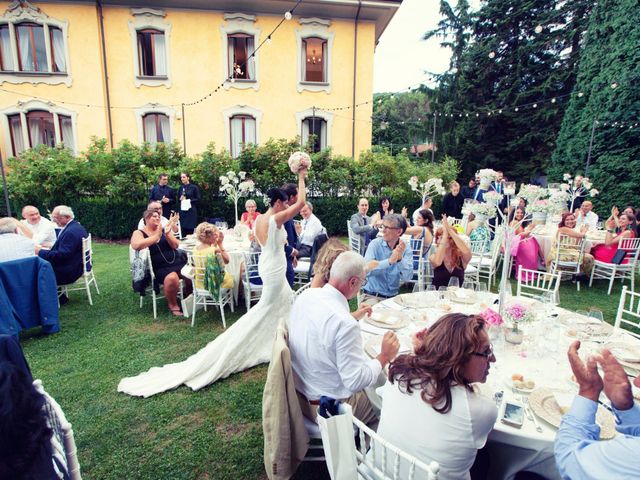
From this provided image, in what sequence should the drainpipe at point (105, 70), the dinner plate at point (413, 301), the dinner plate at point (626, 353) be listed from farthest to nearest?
the drainpipe at point (105, 70) → the dinner plate at point (413, 301) → the dinner plate at point (626, 353)

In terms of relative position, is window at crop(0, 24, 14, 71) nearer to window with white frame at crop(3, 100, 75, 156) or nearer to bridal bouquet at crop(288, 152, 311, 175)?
window with white frame at crop(3, 100, 75, 156)

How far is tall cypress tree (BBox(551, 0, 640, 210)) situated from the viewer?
38.4ft

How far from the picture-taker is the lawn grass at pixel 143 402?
2.69 metres

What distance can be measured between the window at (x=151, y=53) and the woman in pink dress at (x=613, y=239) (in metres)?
14.0

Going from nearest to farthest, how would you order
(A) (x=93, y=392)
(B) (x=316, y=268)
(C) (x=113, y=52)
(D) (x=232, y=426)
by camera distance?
1. (B) (x=316, y=268)
2. (D) (x=232, y=426)
3. (A) (x=93, y=392)
4. (C) (x=113, y=52)

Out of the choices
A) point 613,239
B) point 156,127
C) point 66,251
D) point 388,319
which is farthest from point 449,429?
point 156,127

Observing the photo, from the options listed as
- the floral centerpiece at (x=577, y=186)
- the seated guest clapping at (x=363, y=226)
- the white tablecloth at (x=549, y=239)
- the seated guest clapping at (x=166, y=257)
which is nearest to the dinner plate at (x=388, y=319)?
the seated guest clapping at (x=166, y=257)

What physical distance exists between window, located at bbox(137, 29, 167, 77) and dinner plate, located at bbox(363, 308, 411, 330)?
13.7 m

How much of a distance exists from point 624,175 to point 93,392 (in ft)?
49.6

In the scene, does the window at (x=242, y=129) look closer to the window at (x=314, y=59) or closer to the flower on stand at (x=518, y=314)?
the window at (x=314, y=59)

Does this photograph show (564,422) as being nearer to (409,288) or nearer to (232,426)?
(232,426)

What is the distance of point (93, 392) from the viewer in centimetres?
352

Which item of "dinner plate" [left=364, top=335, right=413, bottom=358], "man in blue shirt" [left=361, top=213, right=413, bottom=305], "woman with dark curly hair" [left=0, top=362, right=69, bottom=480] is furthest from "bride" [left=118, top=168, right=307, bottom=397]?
"woman with dark curly hair" [left=0, top=362, right=69, bottom=480]

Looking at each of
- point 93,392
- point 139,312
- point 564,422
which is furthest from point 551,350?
point 139,312
